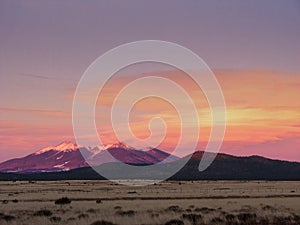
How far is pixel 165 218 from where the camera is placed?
31453 mm

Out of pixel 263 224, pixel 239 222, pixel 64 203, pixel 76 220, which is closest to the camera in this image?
pixel 263 224

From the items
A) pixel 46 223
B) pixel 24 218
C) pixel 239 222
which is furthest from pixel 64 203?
pixel 239 222

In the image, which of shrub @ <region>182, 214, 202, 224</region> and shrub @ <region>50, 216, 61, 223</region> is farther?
shrub @ <region>50, 216, 61, 223</region>

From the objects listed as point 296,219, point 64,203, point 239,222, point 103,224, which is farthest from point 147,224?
point 64,203

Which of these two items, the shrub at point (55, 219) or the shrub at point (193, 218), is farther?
the shrub at point (55, 219)

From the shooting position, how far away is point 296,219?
99.1 ft

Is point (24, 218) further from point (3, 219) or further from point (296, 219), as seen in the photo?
point (296, 219)

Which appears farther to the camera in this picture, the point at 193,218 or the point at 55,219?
the point at 55,219

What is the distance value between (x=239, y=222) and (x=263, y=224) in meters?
2.19

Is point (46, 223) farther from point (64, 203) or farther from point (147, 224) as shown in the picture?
point (64, 203)

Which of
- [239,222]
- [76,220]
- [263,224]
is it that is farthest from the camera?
[76,220]

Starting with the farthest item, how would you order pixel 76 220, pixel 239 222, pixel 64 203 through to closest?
pixel 64 203, pixel 76 220, pixel 239 222

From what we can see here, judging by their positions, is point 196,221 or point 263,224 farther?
point 196,221

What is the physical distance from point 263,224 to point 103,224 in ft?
24.5
